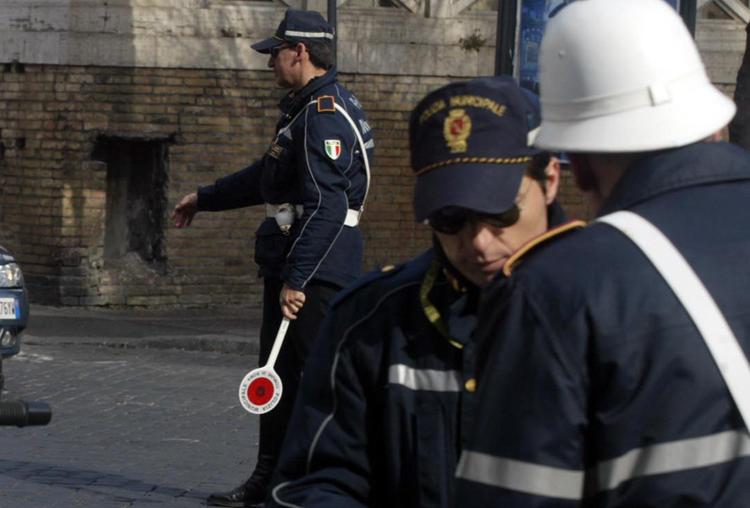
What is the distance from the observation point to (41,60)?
1664 centimetres

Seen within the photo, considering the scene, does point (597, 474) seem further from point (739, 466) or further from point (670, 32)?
point (670, 32)

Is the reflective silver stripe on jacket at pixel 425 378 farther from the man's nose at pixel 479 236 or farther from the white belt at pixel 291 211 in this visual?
the white belt at pixel 291 211

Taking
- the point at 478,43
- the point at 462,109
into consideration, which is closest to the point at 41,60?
the point at 478,43

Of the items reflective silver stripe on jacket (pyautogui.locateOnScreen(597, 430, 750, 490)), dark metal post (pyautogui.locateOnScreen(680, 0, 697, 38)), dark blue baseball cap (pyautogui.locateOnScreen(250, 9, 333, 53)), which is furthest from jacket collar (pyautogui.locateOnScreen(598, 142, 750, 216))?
dark metal post (pyautogui.locateOnScreen(680, 0, 697, 38))

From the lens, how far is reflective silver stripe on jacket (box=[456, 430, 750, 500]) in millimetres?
2154

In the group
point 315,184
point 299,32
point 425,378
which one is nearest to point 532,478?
point 425,378

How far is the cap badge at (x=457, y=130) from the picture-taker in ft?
9.57

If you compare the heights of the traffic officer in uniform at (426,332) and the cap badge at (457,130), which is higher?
the cap badge at (457,130)

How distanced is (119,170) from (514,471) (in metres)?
15.3

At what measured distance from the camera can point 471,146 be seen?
292 centimetres

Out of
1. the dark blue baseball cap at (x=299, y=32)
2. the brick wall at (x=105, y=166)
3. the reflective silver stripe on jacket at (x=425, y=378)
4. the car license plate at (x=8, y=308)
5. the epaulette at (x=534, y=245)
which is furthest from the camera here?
the brick wall at (x=105, y=166)

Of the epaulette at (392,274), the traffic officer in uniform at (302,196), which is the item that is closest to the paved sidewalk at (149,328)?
the traffic officer in uniform at (302,196)

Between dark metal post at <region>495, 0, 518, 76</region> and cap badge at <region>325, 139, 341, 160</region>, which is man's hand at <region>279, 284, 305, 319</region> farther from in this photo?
dark metal post at <region>495, 0, 518, 76</region>

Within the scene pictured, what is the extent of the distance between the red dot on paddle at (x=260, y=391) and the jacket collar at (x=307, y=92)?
41.7 inches
